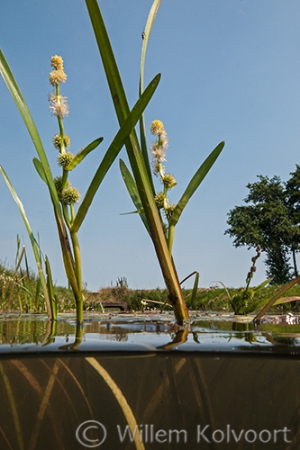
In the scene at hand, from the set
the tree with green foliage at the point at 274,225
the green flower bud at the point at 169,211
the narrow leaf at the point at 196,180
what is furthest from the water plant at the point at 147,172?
the tree with green foliage at the point at 274,225

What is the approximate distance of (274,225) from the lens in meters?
24.1

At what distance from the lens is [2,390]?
64cm

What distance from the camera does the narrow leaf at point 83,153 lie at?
1.18 metres

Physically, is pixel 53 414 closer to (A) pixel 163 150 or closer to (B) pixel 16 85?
(B) pixel 16 85

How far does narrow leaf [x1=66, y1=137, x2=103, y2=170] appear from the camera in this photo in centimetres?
118

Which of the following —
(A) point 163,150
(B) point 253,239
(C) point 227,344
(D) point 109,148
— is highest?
(B) point 253,239

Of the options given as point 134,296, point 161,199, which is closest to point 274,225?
point 134,296

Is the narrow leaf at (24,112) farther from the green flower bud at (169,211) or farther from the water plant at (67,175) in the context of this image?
the green flower bud at (169,211)

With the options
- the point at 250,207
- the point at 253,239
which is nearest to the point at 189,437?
the point at 253,239

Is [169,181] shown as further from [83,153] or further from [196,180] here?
[83,153]

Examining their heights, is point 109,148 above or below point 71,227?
above

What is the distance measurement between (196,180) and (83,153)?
341mm

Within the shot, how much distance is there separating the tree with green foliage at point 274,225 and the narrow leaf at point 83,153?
2267 centimetres

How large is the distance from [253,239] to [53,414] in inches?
923
